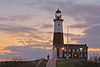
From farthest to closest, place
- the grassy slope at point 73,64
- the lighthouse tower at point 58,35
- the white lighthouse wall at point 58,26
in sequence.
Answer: the white lighthouse wall at point 58,26
the lighthouse tower at point 58,35
the grassy slope at point 73,64

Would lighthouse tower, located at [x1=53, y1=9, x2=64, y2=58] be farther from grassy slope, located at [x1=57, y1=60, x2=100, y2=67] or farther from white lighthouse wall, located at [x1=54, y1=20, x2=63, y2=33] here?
grassy slope, located at [x1=57, y1=60, x2=100, y2=67]

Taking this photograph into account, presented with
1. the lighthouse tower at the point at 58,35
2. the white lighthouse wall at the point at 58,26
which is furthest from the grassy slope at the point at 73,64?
the white lighthouse wall at the point at 58,26

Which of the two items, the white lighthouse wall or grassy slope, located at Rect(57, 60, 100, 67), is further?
the white lighthouse wall

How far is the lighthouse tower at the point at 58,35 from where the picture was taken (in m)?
96.5

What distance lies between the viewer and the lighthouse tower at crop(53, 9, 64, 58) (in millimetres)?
96488

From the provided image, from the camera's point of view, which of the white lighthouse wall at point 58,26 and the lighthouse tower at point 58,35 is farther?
the white lighthouse wall at point 58,26

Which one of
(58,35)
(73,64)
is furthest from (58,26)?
(73,64)

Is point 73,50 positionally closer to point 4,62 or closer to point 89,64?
point 4,62

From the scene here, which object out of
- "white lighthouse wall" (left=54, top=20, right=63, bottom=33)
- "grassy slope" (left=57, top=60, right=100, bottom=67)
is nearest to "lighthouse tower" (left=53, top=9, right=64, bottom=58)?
"white lighthouse wall" (left=54, top=20, right=63, bottom=33)

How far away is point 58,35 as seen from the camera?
9638 centimetres

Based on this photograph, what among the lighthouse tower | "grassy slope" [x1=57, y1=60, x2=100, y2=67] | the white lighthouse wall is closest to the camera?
"grassy slope" [x1=57, y1=60, x2=100, y2=67]

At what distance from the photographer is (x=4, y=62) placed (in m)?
84.6

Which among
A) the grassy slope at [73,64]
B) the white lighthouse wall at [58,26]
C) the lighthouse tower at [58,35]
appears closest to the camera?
the grassy slope at [73,64]

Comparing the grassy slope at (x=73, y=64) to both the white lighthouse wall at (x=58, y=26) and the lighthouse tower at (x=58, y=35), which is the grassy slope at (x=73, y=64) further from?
the white lighthouse wall at (x=58, y=26)
